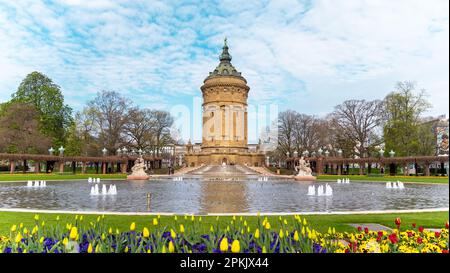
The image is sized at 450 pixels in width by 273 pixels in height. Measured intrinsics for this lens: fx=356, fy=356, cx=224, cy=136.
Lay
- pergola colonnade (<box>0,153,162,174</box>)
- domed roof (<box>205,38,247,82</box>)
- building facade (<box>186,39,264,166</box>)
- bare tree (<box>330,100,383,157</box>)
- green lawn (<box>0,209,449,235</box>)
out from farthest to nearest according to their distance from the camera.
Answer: domed roof (<box>205,38,247,82</box>), building facade (<box>186,39,264,166</box>), bare tree (<box>330,100,383,157</box>), pergola colonnade (<box>0,153,162,174</box>), green lawn (<box>0,209,449,235</box>)

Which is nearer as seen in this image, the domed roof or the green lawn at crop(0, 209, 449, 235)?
the green lawn at crop(0, 209, 449, 235)

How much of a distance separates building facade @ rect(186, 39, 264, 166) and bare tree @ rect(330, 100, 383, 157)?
96.6 ft

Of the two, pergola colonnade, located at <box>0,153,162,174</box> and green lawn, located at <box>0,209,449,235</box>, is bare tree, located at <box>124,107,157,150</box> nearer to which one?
pergola colonnade, located at <box>0,153,162,174</box>

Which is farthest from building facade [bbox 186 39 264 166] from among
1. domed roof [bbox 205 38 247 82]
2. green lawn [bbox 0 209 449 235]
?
green lawn [bbox 0 209 449 235]

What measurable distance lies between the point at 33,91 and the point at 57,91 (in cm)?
368

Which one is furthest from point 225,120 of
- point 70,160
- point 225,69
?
point 70,160

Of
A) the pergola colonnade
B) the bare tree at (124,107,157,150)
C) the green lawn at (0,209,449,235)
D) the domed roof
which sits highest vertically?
the domed roof

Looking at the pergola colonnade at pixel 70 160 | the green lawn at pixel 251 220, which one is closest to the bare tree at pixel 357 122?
the pergola colonnade at pixel 70 160

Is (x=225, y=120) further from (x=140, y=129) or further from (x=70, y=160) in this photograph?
(x=70, y=160)

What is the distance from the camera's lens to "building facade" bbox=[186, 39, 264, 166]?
90.4 metres

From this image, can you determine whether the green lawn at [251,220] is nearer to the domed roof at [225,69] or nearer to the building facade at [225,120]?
the building facade at [225,120]

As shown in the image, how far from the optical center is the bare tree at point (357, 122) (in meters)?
63.5
